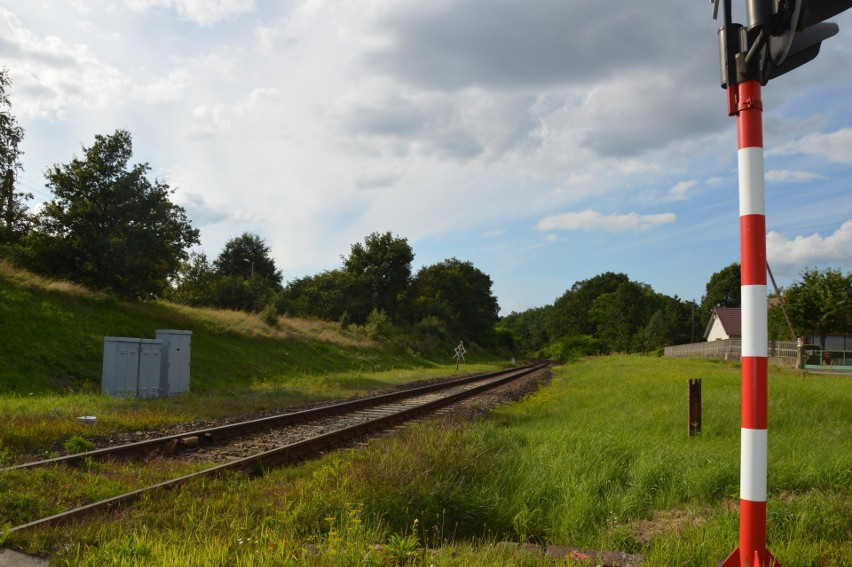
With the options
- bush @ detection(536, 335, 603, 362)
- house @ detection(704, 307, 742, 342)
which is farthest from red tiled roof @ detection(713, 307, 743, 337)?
bush @ detection(536, 335, 603, 362)

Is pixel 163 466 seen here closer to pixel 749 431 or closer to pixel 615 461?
pixel 615 461

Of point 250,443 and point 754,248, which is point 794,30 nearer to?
point 754,248

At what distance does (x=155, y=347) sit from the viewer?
16938 millimetres

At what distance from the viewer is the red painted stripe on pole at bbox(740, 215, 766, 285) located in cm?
313

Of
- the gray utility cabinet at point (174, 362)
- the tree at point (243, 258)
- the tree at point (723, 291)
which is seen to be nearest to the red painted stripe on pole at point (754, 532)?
the gray utility cabinet at point (174, 362)

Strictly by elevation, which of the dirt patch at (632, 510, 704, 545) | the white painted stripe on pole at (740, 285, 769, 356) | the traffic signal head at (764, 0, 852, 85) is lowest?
the dirt patch at (632, 510, 704, 545)

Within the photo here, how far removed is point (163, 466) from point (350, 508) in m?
3.85

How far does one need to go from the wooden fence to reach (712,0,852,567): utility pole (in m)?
33.3

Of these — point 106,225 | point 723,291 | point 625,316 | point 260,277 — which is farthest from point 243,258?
point 723,291

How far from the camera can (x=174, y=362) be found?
17.7 meters

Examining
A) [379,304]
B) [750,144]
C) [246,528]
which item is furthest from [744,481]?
[379,304]

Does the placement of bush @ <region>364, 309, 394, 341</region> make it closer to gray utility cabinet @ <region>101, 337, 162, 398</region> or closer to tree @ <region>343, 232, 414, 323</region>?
tree @ <region>343, 232, 414, 323</region>

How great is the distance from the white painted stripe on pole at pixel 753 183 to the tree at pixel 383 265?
5918 cm

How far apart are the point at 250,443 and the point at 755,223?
848 cm
